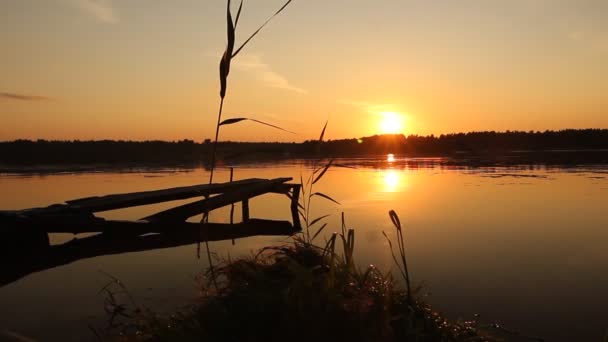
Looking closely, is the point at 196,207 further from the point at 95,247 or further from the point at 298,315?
the point at 298,315

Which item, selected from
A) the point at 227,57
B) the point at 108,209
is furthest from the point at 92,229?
the point at 227,57

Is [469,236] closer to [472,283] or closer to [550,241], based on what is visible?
[550,241]

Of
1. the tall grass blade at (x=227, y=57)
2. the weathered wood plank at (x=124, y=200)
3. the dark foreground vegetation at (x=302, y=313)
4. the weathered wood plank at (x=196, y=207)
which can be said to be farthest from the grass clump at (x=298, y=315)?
the weathered wood plank at (x=196, y=207)

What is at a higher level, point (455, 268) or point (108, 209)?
point (108, 209)

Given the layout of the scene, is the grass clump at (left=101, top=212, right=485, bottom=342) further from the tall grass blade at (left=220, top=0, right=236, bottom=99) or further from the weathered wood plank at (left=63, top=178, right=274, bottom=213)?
the weathered wood plank at (left=63, top=178, right=274, bottom=213)

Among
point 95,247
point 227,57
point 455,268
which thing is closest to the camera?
point 227,57

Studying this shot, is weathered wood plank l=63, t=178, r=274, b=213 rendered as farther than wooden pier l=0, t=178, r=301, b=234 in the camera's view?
Yes

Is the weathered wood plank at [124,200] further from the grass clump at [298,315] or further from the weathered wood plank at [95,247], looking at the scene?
the grass clump at [298,315]

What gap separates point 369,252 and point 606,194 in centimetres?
1086

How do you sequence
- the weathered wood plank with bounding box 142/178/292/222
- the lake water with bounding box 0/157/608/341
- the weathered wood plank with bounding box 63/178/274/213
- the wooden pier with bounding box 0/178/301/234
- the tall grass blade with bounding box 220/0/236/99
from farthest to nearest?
the weathered wood plank with bounding box 142/178/292/222 → the weathered wood plank with bounding box 63/178/274/213 → the lake water with bounding box 0/157/608/341 → the wooden pier with bounding box 0/178/301/234 → the tall grass blade with bounding box 220/0/236/99

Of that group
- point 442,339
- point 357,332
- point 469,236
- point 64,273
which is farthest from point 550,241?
point 64,273

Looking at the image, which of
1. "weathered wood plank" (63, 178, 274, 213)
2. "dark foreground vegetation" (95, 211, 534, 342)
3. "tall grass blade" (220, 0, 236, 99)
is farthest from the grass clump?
"weathered wood plank" (63, 178, 274, 213)

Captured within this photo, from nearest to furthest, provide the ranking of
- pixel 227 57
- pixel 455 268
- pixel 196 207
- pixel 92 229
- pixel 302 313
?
pixel 302 313
pixel 227 57
pixel 92 229
pixel 196 207
pixel 455 268

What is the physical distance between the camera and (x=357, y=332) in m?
2.75
